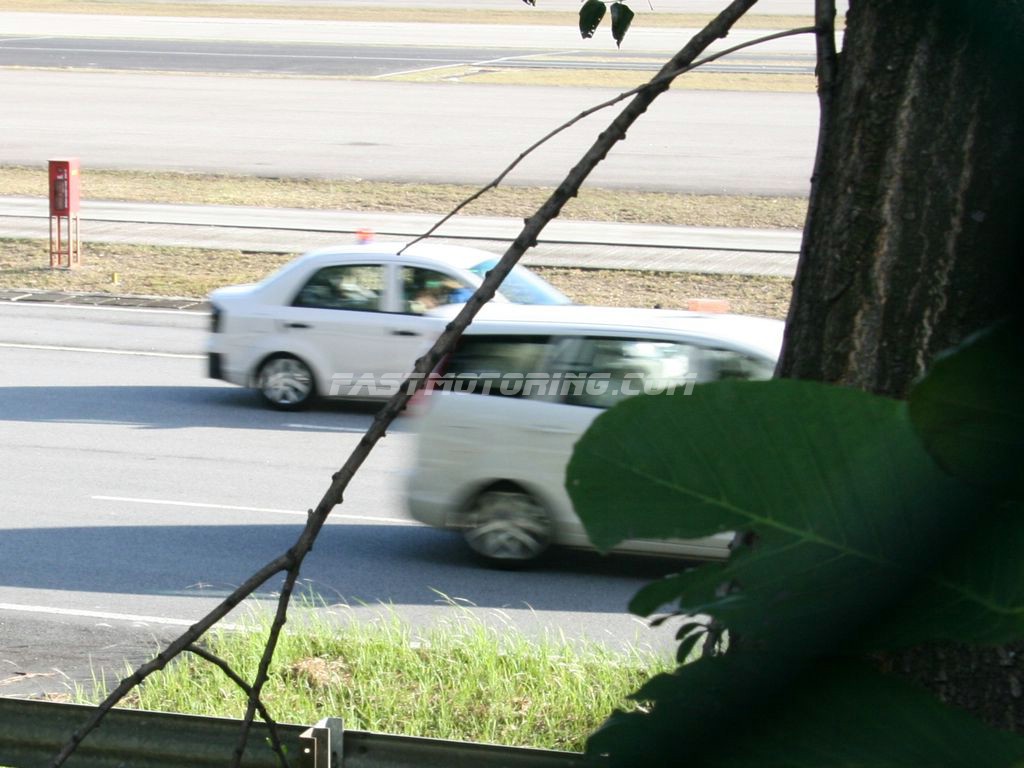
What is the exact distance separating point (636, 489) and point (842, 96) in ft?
5.88

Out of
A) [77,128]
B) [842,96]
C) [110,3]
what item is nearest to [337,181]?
[77,128]

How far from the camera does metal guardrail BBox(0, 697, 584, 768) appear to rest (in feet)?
11.5

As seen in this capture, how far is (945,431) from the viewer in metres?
0.51

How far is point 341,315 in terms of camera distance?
12.7 metres

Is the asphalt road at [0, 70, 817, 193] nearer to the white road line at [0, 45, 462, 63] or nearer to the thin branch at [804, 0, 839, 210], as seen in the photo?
the white road line at [0, 45, 462, 63]

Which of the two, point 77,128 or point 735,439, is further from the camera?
point 77,128

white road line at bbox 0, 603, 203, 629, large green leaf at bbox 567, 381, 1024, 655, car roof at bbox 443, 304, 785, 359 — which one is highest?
large green leaf at bbox 567, 381, 1024, 655

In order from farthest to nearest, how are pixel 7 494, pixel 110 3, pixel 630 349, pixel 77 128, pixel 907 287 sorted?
pixel 110 3, pixel 77 128, pixel 7 494, pixel 630 349, pixel 907 287

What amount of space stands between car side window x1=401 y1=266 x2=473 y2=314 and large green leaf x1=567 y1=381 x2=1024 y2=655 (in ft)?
39.1

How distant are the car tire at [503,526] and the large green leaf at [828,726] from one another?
820cm

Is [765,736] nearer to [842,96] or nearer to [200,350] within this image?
[842,96]

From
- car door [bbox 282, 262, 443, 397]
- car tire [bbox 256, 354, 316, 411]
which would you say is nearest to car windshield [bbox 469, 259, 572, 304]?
car door [bbox 282, 262, 443, 397]

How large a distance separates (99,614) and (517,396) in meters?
2.90

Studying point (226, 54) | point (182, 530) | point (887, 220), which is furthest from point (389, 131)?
point (887, 220)
